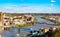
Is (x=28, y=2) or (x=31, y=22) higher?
(x=28, y=2)

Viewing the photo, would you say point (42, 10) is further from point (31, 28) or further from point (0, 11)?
point (0, 11)

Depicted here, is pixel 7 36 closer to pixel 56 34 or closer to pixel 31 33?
pixel 31 33

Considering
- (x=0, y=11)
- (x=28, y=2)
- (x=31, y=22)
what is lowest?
(x=31, y=22)

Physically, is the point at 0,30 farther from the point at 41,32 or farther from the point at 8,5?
the point at 41,32

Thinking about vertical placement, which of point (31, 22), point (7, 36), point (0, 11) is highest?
point (0, 11)

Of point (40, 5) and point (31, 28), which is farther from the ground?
point (40, 5)

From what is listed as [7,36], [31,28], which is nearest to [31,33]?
[31,28]

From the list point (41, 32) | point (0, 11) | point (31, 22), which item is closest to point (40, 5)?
point (31, 22)

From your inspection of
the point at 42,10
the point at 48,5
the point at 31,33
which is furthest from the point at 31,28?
the point at 48,5
